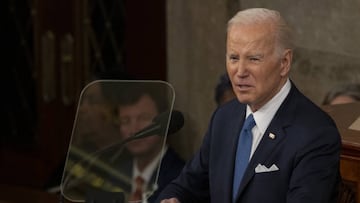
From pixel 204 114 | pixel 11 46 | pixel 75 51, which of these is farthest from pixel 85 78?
pixel 204 114

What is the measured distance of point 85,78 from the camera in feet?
25.5

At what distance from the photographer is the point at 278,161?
3322mm

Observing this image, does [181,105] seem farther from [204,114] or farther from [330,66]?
[330,66]

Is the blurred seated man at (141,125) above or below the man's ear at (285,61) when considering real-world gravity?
below

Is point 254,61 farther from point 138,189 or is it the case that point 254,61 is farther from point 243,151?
point 138,189

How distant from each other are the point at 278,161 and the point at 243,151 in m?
0.15

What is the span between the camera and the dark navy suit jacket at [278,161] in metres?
3.25

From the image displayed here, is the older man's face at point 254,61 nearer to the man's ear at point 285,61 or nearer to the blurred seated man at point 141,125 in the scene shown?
the man's ear at point 285,61

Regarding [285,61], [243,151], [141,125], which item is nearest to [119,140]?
[141,125]

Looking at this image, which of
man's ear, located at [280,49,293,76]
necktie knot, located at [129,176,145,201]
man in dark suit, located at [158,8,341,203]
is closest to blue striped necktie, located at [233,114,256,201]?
man in dark suit, located at [158,8,341,203]

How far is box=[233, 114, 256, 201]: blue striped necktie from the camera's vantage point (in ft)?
11.2

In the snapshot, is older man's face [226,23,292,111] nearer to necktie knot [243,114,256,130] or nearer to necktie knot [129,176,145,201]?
necktie knot [243,114,256,130]

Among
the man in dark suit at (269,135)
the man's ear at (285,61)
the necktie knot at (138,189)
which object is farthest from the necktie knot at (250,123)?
the necktie knot at (138,189)

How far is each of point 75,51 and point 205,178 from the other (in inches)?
168
